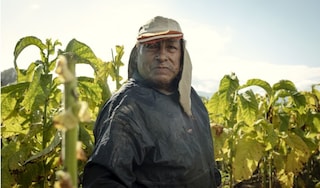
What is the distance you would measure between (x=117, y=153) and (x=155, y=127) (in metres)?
0.31

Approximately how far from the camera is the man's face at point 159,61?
2.26 m

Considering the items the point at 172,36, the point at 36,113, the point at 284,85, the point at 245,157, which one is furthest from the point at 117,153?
the point at 284,85

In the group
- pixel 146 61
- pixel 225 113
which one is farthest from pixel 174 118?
pixel 225 113

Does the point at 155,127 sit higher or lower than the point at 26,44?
lower

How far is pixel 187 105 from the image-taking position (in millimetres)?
2320

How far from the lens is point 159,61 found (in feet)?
7.40

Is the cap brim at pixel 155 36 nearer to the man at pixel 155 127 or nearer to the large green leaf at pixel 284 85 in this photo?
the man at pixel 155 127

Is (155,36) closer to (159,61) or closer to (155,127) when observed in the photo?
(159,61)

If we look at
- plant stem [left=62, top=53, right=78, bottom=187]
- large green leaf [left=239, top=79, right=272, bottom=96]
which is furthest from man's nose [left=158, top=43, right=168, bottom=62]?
plant stem [left=62, top=53, right=78, bottom=187]

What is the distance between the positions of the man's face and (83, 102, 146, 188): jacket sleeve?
421 mm

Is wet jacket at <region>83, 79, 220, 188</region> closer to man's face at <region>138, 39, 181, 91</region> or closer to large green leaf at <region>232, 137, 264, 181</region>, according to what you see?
man's face at <region>138, 39, 181, 91</region>

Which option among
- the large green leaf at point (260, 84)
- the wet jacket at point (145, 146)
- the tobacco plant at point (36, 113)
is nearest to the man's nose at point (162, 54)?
the wet jacket at point (145, 146)

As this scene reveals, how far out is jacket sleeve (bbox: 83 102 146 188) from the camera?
5.72 ft

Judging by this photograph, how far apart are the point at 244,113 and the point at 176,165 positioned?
1.54m
